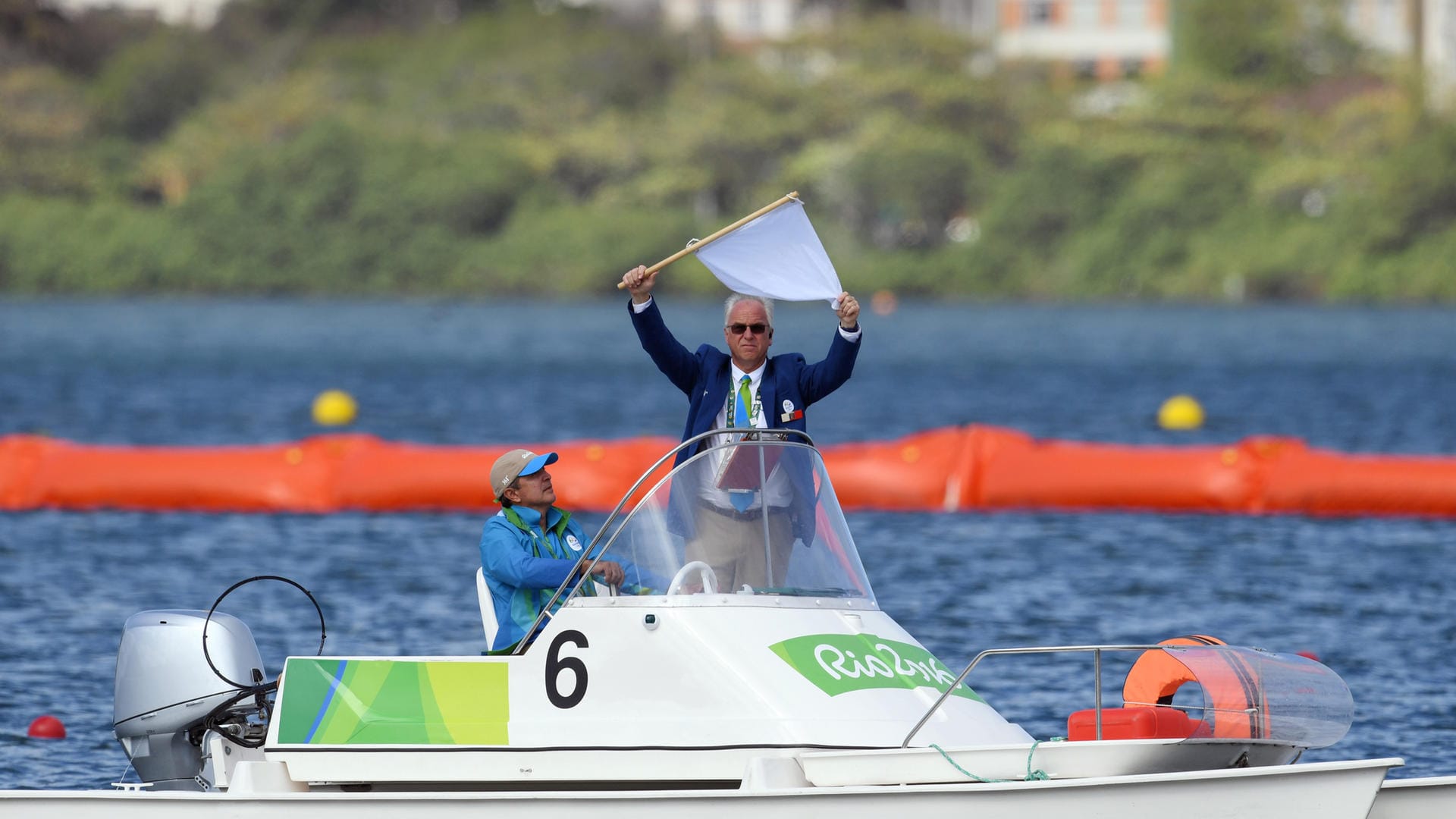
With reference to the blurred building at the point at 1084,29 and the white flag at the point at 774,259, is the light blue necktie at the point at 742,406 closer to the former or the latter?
the white flag at the point at 774,259

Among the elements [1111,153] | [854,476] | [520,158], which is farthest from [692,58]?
[854,476]

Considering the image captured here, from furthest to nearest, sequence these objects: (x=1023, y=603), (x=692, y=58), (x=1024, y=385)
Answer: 1. (x=692, y=58)
2. (x=1024, y=385)
3. (x=1023, y=603)

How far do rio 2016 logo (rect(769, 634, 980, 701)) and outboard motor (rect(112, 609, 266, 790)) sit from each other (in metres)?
2.63

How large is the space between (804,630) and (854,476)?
614 inches

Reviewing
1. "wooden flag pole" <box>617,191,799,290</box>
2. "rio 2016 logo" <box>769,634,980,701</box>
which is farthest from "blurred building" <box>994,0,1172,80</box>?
"rio 2016 logo" <box>769,634,980,701</box>

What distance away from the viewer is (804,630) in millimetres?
9602

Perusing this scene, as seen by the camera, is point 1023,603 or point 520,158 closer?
point 1023,603

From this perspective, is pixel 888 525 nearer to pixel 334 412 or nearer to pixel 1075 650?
pixel 1075 650

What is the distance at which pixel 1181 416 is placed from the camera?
39.1 m

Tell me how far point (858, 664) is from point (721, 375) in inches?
60.4

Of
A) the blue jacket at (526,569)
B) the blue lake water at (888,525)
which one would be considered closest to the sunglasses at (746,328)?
the blue jacket at (526,569)

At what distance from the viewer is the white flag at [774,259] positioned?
1064 centimetres

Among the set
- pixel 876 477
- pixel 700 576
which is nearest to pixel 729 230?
pixel 700 576

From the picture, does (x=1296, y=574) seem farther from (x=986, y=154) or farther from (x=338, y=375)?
(x=986, y=154)
